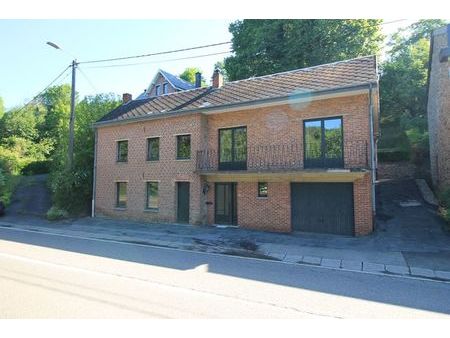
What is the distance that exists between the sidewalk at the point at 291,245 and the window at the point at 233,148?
292 centimetres

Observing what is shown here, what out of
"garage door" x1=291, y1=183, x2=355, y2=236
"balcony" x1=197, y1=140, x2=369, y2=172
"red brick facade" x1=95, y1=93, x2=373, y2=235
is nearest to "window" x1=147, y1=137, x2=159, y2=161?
"red brick facade" x1=95, y1=93, x2=373, y2=235

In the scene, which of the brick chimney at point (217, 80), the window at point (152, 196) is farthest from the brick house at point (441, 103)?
the window at point (152, 196)

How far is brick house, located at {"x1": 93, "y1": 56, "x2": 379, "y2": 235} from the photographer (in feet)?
39.9

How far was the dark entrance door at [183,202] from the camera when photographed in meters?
15.5

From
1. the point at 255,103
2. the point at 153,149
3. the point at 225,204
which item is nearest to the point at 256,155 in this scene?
the point at 255,103

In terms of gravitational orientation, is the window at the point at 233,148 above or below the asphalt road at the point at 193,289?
above

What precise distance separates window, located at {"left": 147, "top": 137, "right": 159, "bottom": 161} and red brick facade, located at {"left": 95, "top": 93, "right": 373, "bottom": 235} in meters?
0.23

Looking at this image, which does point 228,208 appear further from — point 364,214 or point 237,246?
point 364,214

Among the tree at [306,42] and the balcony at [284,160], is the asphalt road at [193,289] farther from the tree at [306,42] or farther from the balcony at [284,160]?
the tree at [306,42]

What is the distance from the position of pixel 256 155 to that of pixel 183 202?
4271mm

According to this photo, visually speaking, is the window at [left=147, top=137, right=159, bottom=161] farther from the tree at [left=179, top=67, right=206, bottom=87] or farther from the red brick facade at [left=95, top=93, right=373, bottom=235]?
the tree at [left=179, top=67, right=206, bottom=87]

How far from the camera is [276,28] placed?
2503cm

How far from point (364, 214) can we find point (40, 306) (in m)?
10.5

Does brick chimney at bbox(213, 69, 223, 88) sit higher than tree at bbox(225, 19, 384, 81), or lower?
lower
